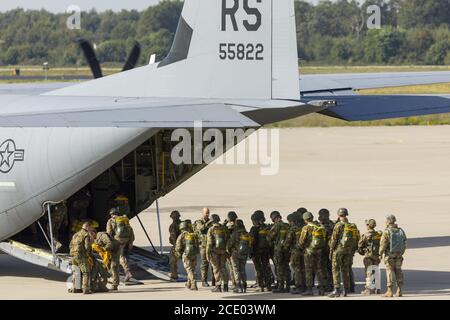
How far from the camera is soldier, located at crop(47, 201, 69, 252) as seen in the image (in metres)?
23.7

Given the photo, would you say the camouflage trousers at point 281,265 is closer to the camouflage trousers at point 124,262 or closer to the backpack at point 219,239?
the backpack at point 219,239

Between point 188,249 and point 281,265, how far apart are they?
6.38 feet

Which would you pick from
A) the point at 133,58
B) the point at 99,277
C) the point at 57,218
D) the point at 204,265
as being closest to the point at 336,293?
the point at 204,265

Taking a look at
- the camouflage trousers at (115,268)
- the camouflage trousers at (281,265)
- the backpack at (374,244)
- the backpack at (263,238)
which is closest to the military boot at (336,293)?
the backpack at (374,244)

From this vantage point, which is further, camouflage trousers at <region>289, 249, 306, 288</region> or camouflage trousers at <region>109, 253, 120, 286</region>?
camouflage trousers at <region>109, 253, 120, 286</region>

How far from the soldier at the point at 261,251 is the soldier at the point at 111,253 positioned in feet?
9.31

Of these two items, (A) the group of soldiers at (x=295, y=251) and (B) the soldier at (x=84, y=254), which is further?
(B) the soldier at (x=84, y=254)

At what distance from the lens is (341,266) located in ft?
70.3

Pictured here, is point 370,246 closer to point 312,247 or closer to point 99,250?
point 312,247

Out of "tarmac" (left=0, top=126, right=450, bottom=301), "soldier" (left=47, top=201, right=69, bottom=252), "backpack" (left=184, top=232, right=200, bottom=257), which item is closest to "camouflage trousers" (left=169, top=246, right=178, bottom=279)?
"tarmac" (left=0, top=126, right=450, bottom=301)

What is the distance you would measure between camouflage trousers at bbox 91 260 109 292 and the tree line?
54.1 meters

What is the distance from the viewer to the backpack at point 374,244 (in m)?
21.4

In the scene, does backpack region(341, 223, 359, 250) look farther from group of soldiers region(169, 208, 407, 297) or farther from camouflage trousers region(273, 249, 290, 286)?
camouflage trousers region(273, 249, 290, 286)
